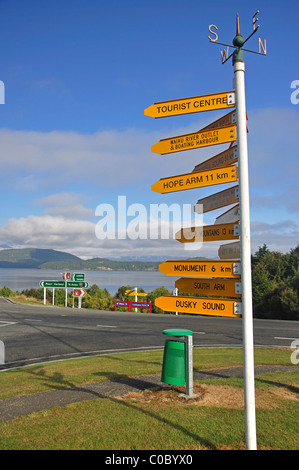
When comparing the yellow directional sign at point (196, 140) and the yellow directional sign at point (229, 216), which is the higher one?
the yellow directional sign at point (196, 140)

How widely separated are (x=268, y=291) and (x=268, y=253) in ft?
40.8

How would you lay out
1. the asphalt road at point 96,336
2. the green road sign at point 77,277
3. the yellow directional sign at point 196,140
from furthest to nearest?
1. the green road sign at point 77,277
2. the asphalt road at point 96,336
3. the yellow directional sign at point 196,140

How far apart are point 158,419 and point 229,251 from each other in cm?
282

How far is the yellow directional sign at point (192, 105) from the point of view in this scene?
4527mm

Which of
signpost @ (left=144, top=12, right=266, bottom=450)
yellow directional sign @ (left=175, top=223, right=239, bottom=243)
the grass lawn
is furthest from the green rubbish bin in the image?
yellow directional sign @ (left=175, top=223, right=239, bottom=243)

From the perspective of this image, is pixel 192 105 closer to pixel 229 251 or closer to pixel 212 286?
pixel 229 251

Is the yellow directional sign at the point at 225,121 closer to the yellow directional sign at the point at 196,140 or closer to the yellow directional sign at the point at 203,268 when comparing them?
the yellow directional sign at the point at 196,140

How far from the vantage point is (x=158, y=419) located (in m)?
5.45

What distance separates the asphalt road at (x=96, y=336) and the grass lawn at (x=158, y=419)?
4.17 m

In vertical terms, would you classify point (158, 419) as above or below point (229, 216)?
below

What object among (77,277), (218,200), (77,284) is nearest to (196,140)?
(218,200)

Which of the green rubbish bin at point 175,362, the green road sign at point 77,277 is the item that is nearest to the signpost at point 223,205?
the green rubbish bin at point 175,362
